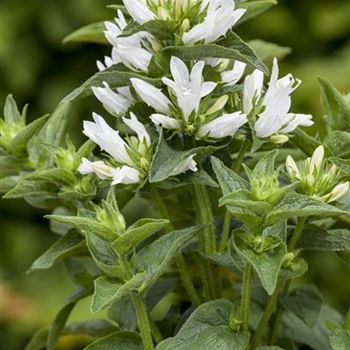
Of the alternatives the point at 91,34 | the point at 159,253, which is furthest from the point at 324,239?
the point at 91,34

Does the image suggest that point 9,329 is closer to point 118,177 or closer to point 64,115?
point 64,115

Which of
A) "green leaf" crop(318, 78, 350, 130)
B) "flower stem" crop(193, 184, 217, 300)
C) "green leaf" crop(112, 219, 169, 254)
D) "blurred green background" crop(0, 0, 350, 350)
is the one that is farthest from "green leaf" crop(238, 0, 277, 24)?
"blurred green background" crop(0, 0, 350, 350)

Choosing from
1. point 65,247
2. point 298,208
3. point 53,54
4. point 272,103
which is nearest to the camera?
point 298,208

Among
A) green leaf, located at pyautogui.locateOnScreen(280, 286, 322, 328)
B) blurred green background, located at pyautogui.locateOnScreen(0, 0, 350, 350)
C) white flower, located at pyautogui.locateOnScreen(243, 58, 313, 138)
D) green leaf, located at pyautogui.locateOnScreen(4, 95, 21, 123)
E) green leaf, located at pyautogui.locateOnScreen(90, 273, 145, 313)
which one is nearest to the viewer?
green leaf, located at pyautogui.locateOnScreen(90, 273, 145, 313)

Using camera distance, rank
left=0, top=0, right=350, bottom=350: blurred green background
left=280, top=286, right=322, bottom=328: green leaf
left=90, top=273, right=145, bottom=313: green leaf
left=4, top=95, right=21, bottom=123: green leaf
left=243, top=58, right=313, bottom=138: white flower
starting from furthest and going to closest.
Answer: left=0, top=0, right=350, bottom=350: blurred green background < left=4, top=95, right=21, bottom=123: green leaf < left=280, top=286, right=322, bottom=328: green leaf < left=243, top=58, right=313, bottom=138: white flower < left=90, top=273, right=145, bottom=313: green leaf

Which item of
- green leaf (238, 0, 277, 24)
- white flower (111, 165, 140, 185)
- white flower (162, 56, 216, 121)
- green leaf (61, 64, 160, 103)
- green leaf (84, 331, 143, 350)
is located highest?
green leaf (61, 64, 160, 103)

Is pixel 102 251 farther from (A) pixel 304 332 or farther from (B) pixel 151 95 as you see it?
(A) pixel 304 332

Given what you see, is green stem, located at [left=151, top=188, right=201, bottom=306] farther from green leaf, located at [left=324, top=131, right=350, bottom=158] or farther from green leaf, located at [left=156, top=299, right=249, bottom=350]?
green leaf, located at [left=324, top=131, right=350, bottom=158]
